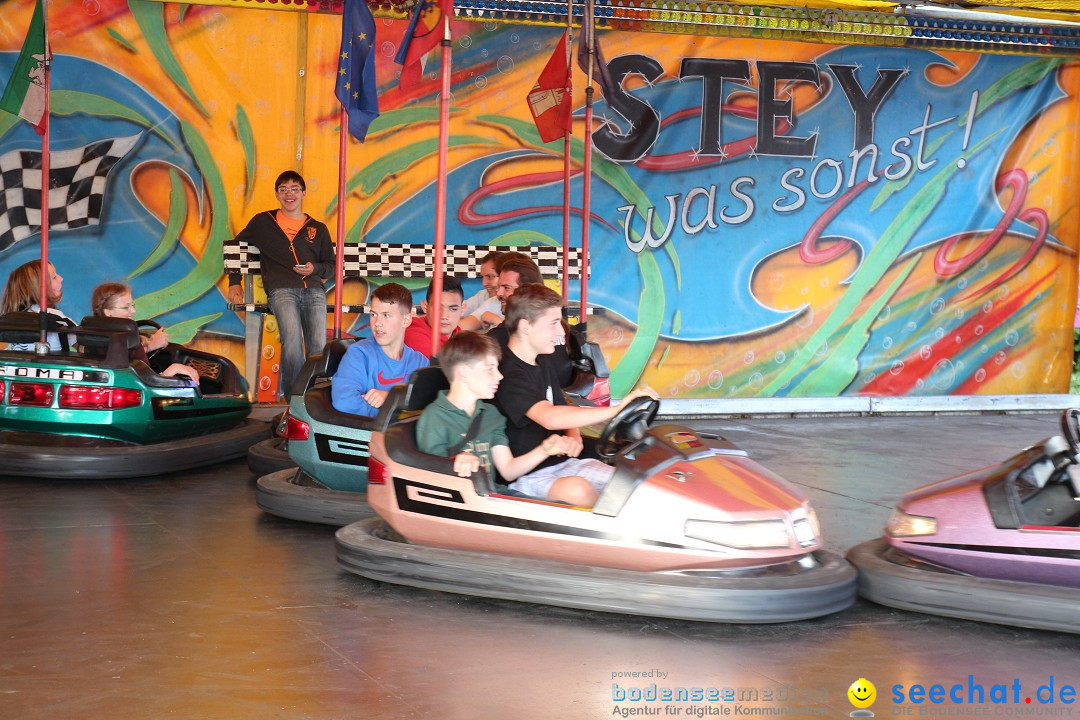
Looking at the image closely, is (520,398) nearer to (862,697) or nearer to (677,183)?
(862,697)

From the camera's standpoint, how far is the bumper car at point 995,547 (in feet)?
8.93

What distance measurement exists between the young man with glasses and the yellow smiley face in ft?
13.3

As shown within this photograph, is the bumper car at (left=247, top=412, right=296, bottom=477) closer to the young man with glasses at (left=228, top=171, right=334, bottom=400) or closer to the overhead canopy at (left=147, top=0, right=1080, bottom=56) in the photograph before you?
the young man with glasses at (left=228, top=171, right=334, bottom=400)

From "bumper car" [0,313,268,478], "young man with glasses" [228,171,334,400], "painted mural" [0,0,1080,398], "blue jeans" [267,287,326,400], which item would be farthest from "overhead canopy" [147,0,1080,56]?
"bumper car" [0,313,268,478]

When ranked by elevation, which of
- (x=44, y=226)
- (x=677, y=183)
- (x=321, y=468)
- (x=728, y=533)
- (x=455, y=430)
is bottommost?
(x=321, y=468)

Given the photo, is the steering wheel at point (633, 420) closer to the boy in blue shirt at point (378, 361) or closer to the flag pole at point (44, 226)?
the boy in blue shirt at point (378, 361)

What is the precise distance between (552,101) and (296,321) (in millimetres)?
1681

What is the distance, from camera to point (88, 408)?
14.0ft

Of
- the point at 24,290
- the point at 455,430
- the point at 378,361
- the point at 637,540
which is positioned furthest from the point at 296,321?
the point at 637,540

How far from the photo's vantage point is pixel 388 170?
21.6 feet

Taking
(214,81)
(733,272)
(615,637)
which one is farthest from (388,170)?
(615,637)

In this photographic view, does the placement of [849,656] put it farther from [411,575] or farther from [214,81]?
[214,81]

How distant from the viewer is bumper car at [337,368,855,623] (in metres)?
2.70

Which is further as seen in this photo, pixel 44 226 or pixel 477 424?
pixel 44 226
